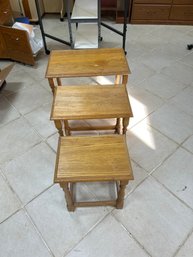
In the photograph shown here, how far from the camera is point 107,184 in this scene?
4.91 feet

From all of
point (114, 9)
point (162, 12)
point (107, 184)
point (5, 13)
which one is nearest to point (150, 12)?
point (162, 12)

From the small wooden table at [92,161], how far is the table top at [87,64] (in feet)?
2.00

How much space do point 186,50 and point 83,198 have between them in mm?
2522

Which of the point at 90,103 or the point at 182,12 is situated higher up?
the point at 90,103

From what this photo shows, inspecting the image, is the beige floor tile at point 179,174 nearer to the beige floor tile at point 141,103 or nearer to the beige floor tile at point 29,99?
the beige floor tile at point 141,103

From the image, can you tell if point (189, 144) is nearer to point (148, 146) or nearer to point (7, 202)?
point (148, 146)

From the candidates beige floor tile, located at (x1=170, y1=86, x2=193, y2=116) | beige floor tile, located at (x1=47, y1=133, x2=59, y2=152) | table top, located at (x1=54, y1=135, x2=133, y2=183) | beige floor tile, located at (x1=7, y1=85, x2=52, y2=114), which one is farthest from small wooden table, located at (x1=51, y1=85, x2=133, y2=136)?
beige floor tile, located at (x1=170, y1=86, x2=193, y2=116)

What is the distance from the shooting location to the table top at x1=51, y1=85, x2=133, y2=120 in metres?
1.30

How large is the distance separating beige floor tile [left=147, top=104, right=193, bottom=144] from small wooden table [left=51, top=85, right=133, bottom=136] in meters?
0.60

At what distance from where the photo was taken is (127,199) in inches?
55.7

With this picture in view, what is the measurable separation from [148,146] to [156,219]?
59 cm

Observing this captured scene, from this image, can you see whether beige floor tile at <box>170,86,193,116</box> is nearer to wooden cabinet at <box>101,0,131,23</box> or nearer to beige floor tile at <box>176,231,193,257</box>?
beige floor tile at <box>176,231,193,257</box>

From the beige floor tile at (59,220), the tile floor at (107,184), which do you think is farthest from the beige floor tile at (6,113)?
the beige floor tile at (59,220)

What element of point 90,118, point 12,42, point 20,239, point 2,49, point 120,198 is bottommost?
point 20,239
